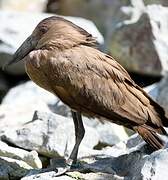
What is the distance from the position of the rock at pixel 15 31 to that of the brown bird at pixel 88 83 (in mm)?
4767

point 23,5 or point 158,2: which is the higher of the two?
point 158,2

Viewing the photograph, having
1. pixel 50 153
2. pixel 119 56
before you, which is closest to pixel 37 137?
pixel 50 153

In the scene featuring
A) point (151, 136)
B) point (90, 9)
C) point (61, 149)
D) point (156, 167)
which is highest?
point (156, 167)

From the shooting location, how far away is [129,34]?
38.7ft

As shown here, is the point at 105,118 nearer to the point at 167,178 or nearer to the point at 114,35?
the point at 167,178

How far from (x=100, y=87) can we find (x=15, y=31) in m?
5.82

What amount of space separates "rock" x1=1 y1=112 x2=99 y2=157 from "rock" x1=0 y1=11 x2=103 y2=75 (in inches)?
138

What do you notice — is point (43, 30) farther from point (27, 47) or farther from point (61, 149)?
point (61, 149)

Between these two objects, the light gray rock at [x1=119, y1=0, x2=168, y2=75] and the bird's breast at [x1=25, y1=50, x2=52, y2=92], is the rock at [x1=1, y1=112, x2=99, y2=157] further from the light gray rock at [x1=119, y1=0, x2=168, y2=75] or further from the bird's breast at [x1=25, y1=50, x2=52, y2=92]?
the light gray rock at [x1=119, y1=0, x2=168, y2=75]

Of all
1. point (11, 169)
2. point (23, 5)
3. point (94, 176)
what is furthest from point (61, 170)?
point (23, 5)

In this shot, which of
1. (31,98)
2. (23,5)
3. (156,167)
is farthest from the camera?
(23,5)

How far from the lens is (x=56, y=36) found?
278 inches

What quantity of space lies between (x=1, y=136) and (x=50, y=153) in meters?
0.59

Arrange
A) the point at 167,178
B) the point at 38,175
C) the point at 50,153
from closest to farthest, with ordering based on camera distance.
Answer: the point at 167,178, the point at 38,175, the point at 50,153
